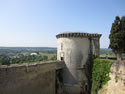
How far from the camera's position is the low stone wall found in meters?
8.78

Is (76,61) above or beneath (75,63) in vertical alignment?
above

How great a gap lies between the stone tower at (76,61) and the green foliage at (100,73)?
5.01 feet

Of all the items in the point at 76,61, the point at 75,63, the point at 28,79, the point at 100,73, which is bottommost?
the point at 28,79

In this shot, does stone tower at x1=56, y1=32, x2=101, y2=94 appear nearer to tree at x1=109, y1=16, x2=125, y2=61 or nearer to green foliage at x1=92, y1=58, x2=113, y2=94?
green foliage at x1=92, y1=58, x2=113, y2=94

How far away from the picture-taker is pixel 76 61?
1422 centimetres

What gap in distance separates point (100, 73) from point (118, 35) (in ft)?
25.5

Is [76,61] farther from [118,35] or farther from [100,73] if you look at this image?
[118,35]

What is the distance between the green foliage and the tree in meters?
5.64

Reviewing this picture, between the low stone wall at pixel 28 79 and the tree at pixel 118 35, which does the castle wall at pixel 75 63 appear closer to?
the low stone wall at pixel 28 79

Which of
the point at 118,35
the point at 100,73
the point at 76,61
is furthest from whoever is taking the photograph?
the point at 118,35

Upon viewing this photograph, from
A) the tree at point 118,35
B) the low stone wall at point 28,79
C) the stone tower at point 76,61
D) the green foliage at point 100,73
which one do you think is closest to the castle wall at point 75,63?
the stone tower at point 76,61

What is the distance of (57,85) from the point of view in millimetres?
14758

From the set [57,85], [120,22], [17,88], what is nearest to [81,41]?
[57,85]

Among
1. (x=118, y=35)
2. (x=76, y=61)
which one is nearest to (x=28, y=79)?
(x=76, y=61)
